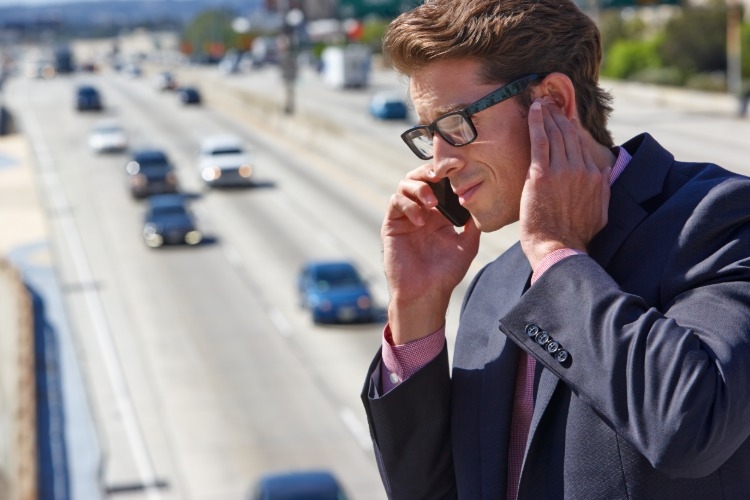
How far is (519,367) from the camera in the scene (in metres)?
3.19

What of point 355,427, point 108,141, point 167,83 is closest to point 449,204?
point 355,427

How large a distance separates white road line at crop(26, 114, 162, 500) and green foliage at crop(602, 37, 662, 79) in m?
29.0

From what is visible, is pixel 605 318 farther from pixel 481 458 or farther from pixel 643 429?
pixel 481 458

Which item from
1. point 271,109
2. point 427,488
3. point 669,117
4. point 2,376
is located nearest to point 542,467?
point 427,488

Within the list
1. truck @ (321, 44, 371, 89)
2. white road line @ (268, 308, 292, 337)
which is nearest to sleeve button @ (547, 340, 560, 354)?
white road line @ (268, 308, 292, 337)

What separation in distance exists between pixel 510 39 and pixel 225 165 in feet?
172

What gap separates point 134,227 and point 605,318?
154 ft

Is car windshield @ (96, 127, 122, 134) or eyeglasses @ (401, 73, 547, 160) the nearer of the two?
eyeglasses @ (401, 73, 547, 160)

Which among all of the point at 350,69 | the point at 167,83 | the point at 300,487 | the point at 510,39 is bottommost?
the point at 167,83

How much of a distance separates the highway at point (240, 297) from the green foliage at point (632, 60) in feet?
29.8

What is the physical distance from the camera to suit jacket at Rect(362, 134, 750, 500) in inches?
101

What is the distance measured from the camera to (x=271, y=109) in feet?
237

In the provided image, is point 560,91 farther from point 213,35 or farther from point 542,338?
point 213,35

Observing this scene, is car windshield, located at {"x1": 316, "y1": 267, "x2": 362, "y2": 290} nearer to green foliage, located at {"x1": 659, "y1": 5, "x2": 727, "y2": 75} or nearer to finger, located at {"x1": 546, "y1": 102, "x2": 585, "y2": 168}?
finger, located at {"x1": 546, "y1": 102, "x2": 585, "y2": 168}
